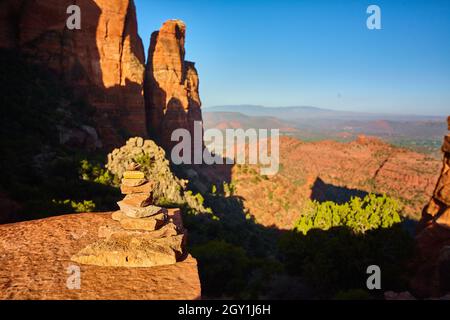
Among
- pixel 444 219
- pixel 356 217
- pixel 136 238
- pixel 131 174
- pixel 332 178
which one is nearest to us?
pixel 136 238

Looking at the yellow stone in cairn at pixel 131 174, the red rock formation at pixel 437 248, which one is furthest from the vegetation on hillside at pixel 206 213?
the yellow stone in cairn at pixel 131 174

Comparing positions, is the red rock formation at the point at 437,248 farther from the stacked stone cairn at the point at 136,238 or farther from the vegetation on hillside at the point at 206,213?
the stacked stone cairn at the point at 136,238

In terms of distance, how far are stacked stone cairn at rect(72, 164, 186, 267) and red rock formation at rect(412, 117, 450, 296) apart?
62.7 feet

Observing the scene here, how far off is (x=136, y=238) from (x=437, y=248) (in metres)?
23.4

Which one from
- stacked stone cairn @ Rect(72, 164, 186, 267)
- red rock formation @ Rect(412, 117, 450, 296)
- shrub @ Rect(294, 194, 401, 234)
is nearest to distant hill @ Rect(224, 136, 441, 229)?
shrub @ Rect(294, 194, 401, 234)

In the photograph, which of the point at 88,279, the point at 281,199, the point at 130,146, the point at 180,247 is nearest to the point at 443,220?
the point at 180,247

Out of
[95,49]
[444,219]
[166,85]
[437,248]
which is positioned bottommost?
[437,248]

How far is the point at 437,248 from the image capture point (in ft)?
75.6

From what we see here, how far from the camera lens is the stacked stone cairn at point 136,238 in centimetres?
819

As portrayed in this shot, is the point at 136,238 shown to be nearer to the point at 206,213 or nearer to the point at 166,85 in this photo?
the point at 206,213

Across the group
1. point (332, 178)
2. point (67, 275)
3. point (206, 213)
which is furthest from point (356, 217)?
point (332, 178)

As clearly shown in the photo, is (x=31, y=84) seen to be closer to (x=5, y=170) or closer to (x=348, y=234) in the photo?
(x=5, y=170)

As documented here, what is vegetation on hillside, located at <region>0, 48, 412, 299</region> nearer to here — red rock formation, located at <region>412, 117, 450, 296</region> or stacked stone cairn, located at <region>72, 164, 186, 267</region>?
red rock formation, located at <region>412, 117, 450, 296</region>

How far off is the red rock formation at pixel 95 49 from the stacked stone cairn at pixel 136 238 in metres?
36.0
